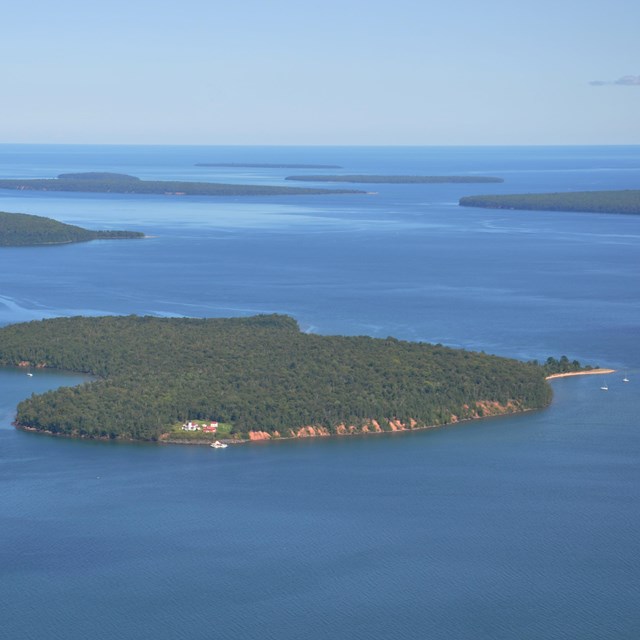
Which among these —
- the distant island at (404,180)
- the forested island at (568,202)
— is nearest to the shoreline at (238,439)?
the forested island at (568,202)

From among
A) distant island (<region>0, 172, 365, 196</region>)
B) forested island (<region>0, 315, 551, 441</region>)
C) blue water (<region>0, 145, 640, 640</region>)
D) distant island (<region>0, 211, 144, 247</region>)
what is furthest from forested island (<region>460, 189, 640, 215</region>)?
forested island (<region>0, 315, 551, 441</region>)

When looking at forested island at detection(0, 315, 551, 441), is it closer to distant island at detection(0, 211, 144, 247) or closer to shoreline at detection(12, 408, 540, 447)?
shoreline at detection(12, 408, 540, 447)

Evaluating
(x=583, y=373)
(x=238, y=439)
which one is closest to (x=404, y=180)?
(x=583, y=373)

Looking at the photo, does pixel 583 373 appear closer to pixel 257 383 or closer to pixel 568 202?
pixel 257 383

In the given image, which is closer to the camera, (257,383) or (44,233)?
(257,383)

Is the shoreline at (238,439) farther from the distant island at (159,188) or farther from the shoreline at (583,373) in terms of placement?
the distant island at (159,188)
